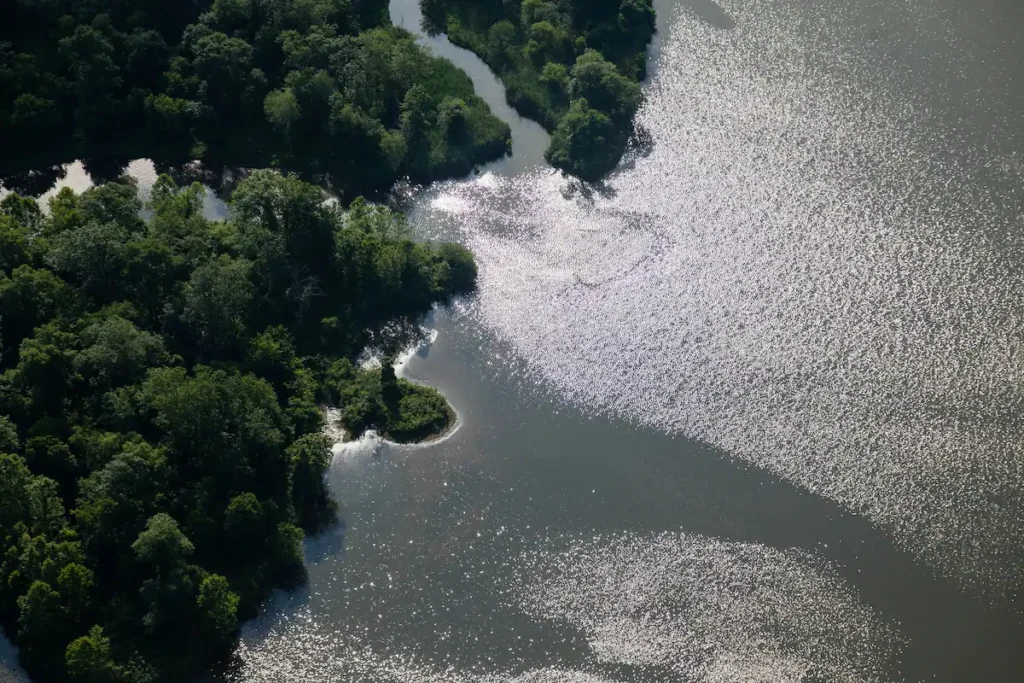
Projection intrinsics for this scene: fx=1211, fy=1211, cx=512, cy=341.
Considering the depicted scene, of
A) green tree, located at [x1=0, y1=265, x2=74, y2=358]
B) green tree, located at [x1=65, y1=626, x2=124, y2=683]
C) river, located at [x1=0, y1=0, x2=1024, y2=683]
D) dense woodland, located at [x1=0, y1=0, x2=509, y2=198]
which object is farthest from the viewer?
dense woodland, located at [x1=0, y1=0, x2=509, y2=198]

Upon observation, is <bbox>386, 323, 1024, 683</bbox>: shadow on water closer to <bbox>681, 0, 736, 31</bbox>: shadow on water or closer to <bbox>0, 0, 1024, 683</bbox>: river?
<bbox>0, 0, 1024, 683</bbox>: river

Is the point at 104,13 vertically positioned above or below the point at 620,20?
below

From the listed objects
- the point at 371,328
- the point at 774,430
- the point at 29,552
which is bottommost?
the point at 29,552

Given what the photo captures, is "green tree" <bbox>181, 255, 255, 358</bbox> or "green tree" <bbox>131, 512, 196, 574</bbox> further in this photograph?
"green tree" <bbox>181, 255, 255, 358</bbox>

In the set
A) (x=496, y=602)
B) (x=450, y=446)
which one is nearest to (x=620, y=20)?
(x=450, y=446)

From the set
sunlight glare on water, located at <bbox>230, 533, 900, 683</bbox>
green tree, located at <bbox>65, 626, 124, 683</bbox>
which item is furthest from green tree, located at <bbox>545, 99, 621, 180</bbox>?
green tree, located at <bbox>65, 626, 124, 683</bbox>

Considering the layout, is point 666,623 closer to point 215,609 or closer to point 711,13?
point 215,609

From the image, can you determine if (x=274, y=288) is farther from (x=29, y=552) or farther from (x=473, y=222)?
(x=29, y=552)
